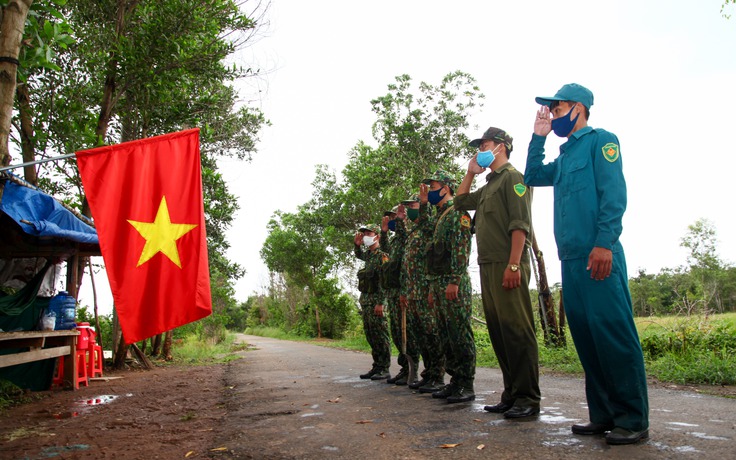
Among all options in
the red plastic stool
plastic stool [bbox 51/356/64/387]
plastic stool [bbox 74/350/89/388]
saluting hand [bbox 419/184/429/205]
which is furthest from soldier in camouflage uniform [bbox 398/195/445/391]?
the red plastic stool

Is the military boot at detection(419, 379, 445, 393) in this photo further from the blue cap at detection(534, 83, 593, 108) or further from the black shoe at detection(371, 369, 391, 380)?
the blue cap at detection(534, 83, 593, 108)

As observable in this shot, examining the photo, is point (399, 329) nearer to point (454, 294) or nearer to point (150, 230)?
point (454, 294)

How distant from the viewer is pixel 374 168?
16.2 metres

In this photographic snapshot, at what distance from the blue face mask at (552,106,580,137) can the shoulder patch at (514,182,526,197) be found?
617 mm

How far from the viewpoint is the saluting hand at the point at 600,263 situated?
8.89ft

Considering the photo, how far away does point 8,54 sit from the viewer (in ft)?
12.2

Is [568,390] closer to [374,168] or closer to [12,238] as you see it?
[12,238]

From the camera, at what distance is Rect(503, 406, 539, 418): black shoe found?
3.38 m

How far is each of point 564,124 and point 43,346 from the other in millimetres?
7114

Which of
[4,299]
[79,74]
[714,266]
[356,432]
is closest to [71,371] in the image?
[4,299]

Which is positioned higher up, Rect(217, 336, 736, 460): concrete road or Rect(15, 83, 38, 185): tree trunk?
Rect(15, 83, 38, 185): tree trunk

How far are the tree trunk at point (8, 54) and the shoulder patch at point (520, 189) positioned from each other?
151 inches

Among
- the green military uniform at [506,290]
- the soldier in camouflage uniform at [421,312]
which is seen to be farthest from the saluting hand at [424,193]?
the green military uniform at [506,290]

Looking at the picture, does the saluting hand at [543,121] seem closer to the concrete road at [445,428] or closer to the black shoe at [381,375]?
the concrete road at [445,428]
